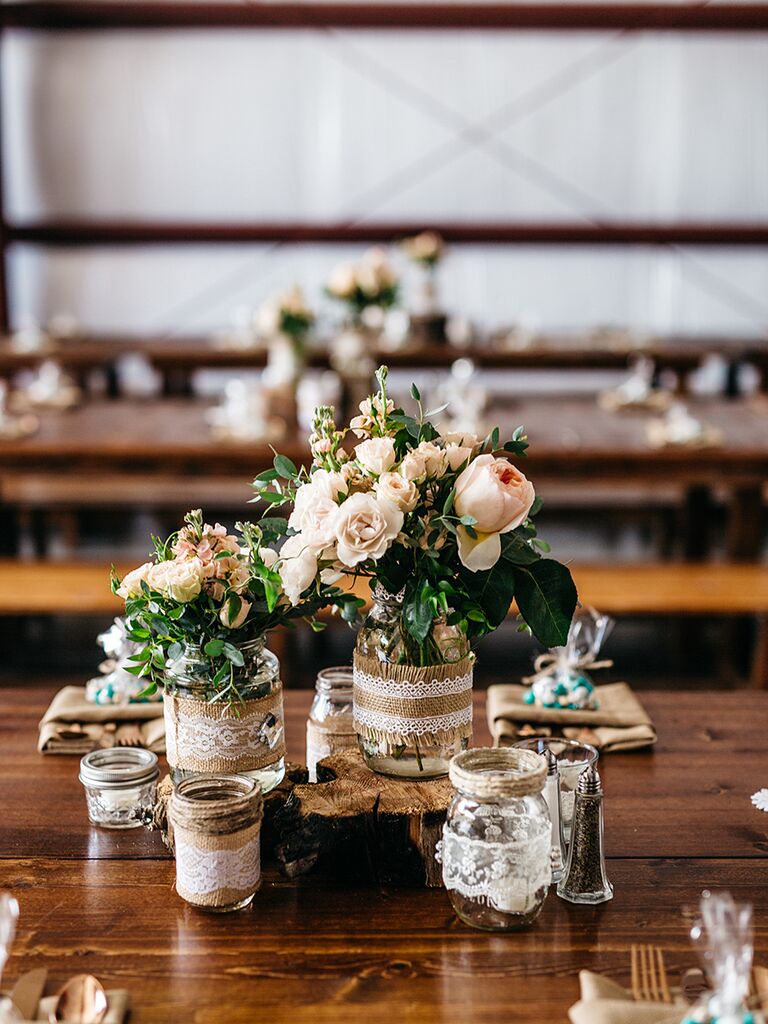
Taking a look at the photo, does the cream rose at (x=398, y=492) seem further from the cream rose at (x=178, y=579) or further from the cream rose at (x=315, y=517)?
the cream rose at (x=178, y=579)

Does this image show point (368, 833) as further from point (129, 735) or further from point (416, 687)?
point (129, 735)

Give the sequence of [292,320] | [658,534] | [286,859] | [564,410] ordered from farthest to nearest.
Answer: [658,534] → [564,410] → [292,320] → [286,859]

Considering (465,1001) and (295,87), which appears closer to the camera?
(465,1001)

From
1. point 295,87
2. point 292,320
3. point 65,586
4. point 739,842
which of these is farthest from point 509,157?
point 739,842

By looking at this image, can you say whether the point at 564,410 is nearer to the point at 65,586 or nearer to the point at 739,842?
the point at 65,586

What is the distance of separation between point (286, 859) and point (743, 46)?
6.52 meters

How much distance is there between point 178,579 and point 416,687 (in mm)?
291

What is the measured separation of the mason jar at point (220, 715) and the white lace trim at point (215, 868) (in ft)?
0.38

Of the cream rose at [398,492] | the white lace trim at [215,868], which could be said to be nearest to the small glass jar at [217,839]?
the white lace trim at [215,868]

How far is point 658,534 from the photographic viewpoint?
5.38 m

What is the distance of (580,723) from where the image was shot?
1.78m

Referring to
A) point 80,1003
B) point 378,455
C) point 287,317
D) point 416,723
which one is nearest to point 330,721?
point 416,723

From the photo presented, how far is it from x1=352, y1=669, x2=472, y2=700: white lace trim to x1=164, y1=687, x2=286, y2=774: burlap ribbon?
12 centimetres

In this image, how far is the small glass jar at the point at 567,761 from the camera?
1344 mm
